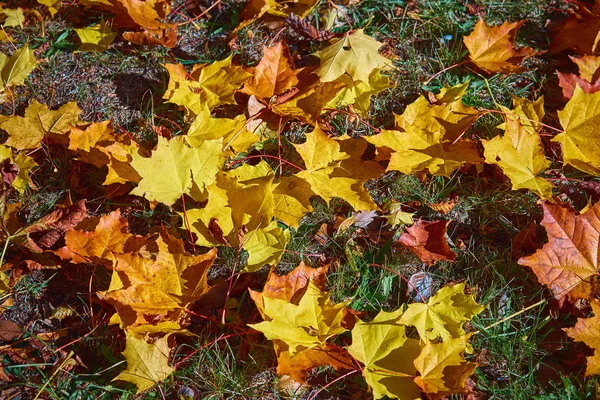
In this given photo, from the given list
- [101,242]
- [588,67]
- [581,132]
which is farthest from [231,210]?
[588,67]

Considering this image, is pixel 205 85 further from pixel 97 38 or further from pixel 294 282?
pixel 294 282

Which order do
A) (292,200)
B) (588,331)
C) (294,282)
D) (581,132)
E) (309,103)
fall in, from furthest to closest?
(309,103) < (581,132) < (292,200) < (294,282) < (588,331)

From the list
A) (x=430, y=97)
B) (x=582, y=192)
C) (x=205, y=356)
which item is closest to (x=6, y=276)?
(x=205, y=356)

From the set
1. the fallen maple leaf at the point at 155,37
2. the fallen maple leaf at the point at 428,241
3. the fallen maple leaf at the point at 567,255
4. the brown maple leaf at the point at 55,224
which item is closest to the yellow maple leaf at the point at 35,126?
the brown maple leaf at the point at 55,224

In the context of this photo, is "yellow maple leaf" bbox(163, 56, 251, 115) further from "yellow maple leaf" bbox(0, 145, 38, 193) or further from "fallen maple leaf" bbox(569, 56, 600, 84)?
"fallen maple leaf" bbox(569, 56, 600, 84)

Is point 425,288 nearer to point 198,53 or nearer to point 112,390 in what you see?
point 112,390

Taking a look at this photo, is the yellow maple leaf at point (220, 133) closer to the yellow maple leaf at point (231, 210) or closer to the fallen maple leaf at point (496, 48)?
the yellow maple leaf at point (231, 210)

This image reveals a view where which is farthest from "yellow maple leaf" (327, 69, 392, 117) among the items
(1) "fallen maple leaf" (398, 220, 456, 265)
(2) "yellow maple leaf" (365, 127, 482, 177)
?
(1) "fallen maple leaf" (398, 220, 456, 265)
